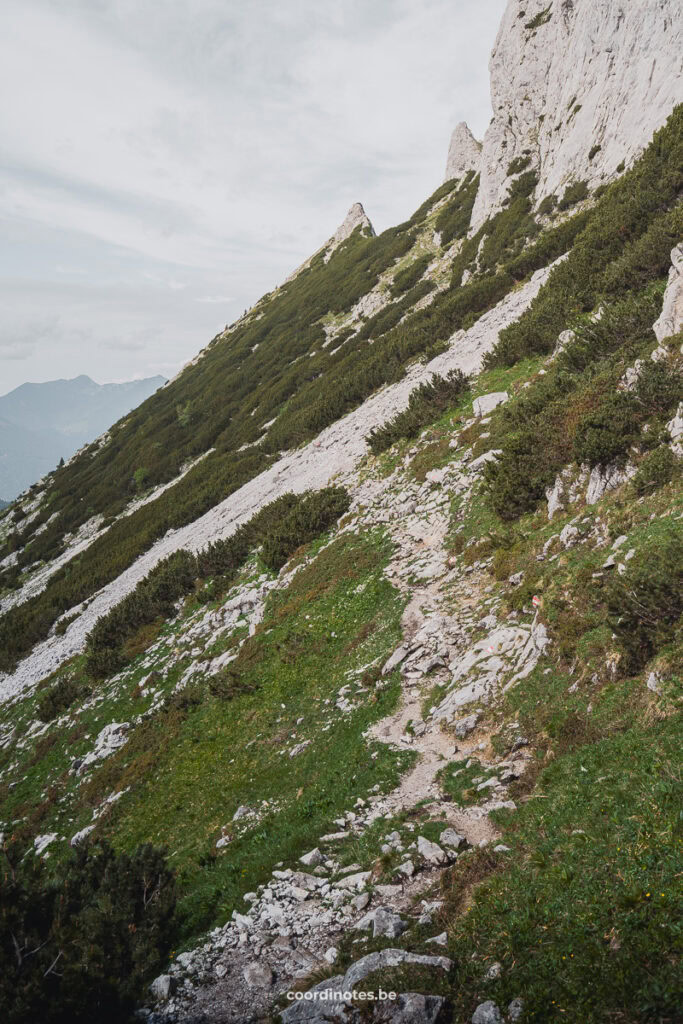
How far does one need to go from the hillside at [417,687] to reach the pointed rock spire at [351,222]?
4946 centimetres

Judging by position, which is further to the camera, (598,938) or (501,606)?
(501,606)

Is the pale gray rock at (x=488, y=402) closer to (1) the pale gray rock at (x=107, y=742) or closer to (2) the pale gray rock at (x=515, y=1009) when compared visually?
(1) the pale gray rock at (x=107, y=742)

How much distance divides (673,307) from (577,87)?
3353 cm

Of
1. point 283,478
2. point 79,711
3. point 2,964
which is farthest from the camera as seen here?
point 283,478

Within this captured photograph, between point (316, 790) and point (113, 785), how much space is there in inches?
298

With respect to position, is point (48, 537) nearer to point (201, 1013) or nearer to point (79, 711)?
point (79, 711)

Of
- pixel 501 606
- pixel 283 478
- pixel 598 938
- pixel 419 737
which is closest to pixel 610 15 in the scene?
pixel 283 478

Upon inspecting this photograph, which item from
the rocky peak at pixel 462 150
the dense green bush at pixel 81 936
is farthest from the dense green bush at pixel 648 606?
the rocky peak at pixel 462 150

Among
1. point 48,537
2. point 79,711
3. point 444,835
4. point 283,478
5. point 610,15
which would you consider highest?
point 610,15

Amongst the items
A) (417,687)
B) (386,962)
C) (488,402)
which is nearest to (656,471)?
(417,687)

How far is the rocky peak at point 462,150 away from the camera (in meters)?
68.6

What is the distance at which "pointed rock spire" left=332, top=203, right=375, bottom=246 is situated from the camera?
272 feet

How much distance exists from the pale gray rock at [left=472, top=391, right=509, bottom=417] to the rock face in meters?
20.0

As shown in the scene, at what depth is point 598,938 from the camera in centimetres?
508
